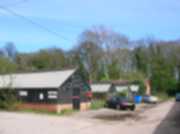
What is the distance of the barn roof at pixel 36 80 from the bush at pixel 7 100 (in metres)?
0.87

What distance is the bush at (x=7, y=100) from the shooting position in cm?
2895

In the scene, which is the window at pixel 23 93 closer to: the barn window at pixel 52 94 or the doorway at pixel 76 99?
the barn window at pixel 52 94

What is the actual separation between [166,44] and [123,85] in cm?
2824

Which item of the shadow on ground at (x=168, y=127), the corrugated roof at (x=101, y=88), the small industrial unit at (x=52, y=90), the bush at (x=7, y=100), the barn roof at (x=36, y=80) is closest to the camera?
the shadow on ground at (x=168, y=127)

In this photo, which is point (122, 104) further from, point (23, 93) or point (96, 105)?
point (23, 93)

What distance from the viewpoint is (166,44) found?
74.0 meters

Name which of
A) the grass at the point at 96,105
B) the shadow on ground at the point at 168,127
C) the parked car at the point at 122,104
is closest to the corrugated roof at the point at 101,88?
the grass at the point at 96,105

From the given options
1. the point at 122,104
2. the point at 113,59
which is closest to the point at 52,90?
the point at 122,104

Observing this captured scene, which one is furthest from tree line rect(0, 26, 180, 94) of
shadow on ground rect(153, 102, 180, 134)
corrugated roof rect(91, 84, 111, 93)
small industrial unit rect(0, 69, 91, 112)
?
shadow on ground rect(153, 102, 180, 134)

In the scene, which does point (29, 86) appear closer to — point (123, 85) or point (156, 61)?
point (123, 85)

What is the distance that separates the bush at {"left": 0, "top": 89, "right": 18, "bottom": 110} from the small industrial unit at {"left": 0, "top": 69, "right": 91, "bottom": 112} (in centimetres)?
51

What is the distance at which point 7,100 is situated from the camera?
29.1 meters

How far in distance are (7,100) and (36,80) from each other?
3757mm

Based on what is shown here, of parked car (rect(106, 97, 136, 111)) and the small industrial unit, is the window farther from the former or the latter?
parked car (rect(106, 97, 136, 111))
